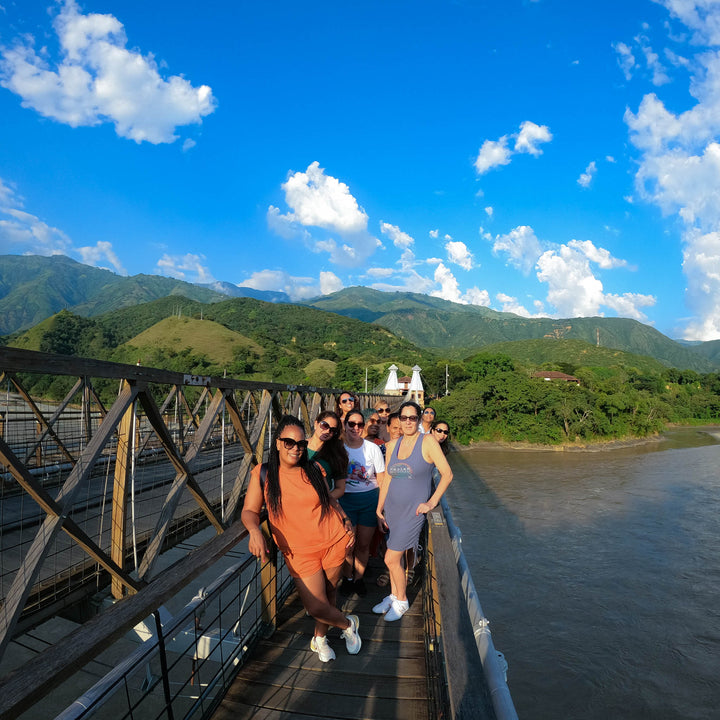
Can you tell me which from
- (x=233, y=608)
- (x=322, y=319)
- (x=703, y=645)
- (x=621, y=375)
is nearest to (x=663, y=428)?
(x=621, y=375)

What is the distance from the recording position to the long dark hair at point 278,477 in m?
2.45

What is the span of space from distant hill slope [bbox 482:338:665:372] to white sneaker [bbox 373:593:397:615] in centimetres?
10132

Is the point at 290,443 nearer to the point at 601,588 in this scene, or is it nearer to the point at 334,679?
the point at 334,679

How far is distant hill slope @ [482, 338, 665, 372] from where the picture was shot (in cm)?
10388

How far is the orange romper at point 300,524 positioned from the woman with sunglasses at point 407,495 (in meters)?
0.95

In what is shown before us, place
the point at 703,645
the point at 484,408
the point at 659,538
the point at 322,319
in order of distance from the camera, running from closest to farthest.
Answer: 1. the point at 703,645
2. the point at 659,538
3. the point at 484,408
4. the point at 322,319

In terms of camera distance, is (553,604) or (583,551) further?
(583,551)

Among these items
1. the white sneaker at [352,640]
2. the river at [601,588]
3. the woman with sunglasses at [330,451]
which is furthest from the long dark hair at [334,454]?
the river at [601,588]

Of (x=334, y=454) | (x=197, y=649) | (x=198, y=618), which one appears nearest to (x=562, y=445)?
(x=334, y=454)

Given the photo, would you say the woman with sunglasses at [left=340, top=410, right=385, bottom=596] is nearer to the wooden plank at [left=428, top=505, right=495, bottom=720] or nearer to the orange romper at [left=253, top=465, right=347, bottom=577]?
the wooden plank at [left=428, top=505, right=495, bottom=720]

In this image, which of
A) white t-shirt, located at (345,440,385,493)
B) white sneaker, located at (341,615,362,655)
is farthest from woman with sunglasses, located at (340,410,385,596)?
white sneaker, located at (341,615,362,655)

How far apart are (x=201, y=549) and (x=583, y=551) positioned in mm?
16902

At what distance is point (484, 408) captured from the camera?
38969 millimetres

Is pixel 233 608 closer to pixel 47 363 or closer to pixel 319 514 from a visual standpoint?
pixel 319 514
